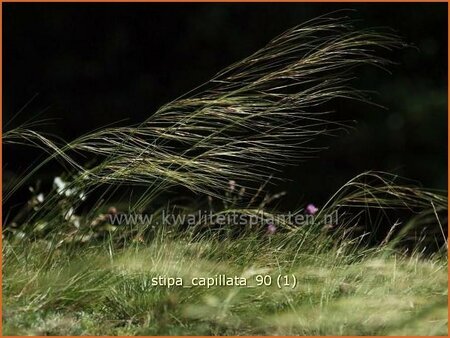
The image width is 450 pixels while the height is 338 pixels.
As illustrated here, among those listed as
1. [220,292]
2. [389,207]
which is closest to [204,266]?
[220,292]

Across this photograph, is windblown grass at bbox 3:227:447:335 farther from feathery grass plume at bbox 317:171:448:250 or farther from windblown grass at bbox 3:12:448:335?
feathery grass plume at bbox 317:171:448:250

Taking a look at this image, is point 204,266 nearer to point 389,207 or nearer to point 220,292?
point 220,292

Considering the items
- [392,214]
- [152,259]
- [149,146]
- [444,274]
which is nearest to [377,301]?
[444,274]

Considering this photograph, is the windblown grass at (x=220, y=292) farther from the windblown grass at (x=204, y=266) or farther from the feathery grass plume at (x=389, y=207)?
the feathery grass plume at (x=389, y=207)

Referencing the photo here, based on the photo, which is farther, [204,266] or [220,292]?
[204,266]

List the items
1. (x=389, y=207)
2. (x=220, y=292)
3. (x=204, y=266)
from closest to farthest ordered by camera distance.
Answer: (x=220, y=292) → (x=204, y=266) → (x=389, y=207)

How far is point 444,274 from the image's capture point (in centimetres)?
245

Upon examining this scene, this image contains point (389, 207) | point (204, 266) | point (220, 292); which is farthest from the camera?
point (389, 207)

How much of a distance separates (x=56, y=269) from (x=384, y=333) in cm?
87

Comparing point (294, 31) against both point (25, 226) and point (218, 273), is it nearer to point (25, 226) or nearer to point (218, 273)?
point (218, 273)

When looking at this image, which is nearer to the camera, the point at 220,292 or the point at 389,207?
the point at 220,292

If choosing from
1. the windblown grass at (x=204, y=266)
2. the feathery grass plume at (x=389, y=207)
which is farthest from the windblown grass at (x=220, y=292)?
the feathery grass plume at (x=389, y=207)

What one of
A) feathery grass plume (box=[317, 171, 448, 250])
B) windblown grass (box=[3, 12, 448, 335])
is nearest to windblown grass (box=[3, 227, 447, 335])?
windblown grass (box=[3, 12, 448, 335])

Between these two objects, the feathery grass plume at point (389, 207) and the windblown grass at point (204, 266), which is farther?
the feathery grass plume at point (389, 207)
